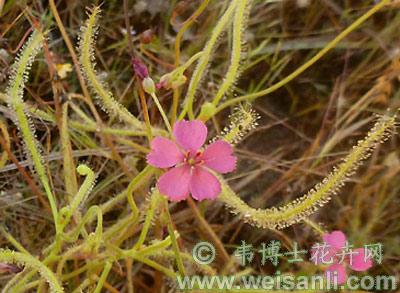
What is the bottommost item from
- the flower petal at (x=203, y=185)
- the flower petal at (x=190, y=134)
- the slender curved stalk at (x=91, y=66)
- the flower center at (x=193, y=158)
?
the flower petal at (x=203, y=185)

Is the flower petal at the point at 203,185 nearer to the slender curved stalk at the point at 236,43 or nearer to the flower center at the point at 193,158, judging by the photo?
the flower center at the point at 193,158

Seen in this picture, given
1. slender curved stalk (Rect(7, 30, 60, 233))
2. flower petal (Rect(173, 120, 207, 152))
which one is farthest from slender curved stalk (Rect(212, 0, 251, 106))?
slender curved stalk (Rect(7, 30, 60, 233))

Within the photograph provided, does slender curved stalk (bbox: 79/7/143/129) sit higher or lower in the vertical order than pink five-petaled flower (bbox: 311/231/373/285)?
higher

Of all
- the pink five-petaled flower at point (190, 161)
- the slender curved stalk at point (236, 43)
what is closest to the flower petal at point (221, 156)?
the pink five-petaled flower at point (190, 161)

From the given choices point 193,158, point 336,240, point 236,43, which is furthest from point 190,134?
point 336,240

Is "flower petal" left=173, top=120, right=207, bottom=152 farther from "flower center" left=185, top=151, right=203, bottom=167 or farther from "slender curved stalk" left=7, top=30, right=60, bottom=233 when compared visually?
"slender curved stalk" left=7, top=30, right=60, bottom=233

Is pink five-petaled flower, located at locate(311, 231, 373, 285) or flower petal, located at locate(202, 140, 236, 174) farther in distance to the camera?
pink five-petaled flower, located at locate(311, 231, 373, 285)
